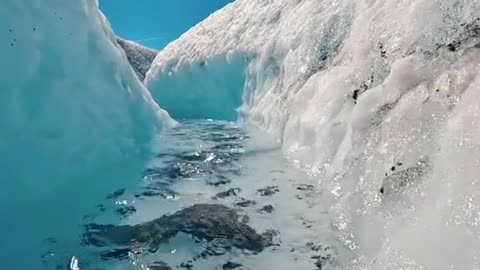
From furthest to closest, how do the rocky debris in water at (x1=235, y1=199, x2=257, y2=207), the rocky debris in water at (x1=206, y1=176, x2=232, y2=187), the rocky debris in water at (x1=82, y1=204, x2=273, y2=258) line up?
the rocky debris in water at (x1=206, y1=176, x2=232, y2=187) → the rocky debris in water at (x1=235, y1=199, x2=257, y2=207) → the rocky debris in water at (x1=82, y1=204, x2=273, y2=258)

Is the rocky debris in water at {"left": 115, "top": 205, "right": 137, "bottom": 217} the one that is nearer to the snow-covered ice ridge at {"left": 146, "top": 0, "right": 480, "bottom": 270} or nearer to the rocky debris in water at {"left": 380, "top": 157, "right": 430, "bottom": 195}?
the snow-covered ice ridge at {"left": 146, "top": 0, "right": 480, "bottom": 270}

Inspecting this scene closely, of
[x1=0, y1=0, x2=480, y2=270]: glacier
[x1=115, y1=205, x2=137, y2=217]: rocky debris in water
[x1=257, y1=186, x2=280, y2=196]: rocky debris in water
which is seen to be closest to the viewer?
[x1=0, y1=0, x2=480, y2=270]: glacier

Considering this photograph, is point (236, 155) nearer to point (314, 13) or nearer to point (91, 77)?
point (91, 77)

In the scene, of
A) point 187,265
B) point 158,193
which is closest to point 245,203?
point 158,193

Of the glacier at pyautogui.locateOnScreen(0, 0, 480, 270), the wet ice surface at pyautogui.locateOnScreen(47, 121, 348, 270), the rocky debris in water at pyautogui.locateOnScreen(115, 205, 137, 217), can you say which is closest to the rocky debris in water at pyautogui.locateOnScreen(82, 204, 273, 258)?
the wet ice surface at pyautogui.locateOnScreen(47, 121, 348, 270)

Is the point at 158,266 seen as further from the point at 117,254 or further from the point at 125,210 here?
the point at 125,210

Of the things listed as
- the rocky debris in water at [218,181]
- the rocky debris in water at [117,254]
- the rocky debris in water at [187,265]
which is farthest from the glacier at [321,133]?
the rocky debris in water at [187,265]

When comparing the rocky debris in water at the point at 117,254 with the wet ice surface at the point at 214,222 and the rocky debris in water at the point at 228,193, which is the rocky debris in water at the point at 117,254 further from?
the rocky debris in water at the point at 228,193

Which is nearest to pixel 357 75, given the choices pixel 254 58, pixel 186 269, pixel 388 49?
pixel 388 49
